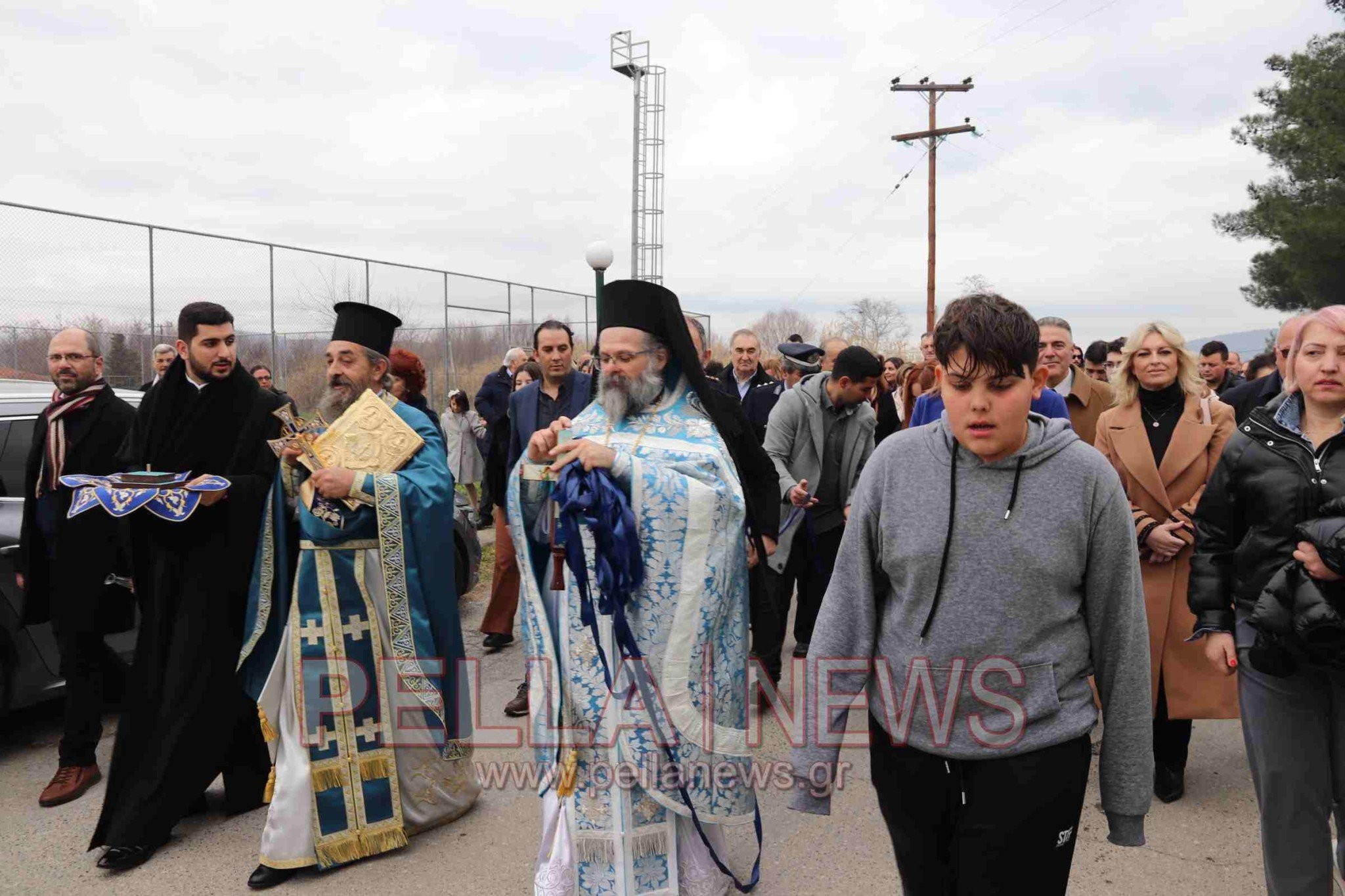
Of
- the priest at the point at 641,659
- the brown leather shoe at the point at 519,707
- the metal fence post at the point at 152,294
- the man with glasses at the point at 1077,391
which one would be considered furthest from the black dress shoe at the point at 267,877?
the metal fence post at the point at 152,294

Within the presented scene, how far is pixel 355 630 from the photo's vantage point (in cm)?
393

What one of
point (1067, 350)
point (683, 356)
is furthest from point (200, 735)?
point (1067, 350)

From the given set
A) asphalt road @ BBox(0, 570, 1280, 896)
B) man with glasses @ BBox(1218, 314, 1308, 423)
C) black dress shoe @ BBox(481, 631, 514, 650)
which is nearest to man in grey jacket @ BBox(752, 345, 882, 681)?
asphalt road @ BBox(0, 570, 1280, 896)

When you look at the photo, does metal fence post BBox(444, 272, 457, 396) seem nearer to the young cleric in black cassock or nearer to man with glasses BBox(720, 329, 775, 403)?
man with glasses BBox(720, 329, 775, 403)

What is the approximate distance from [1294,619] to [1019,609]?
1.02m

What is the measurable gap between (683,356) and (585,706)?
4.26ft

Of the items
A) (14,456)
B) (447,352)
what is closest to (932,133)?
(447,352)

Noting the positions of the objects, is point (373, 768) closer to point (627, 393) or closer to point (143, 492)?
point (143, 492)

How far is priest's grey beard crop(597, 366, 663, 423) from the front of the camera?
3.47m

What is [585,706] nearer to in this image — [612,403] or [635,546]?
[635,546]

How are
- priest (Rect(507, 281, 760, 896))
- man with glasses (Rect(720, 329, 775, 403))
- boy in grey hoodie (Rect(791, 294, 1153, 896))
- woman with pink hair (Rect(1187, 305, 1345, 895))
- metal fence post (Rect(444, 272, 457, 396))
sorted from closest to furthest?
boy in grey hoodie (Rect(791, 294, 1153, 896))
woman with pink hair (Rect(1187, 305, 1345, 895))
priest (Rect(507, 281, 760, 896))
man with glasses (Rect(720, 329, 775, 403))
metal fence post (Rect(444, 272, 457, 396))

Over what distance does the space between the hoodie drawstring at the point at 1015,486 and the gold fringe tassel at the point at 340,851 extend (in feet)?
9.88

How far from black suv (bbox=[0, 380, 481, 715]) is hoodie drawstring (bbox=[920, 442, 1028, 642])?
2.97m

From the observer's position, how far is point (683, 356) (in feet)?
11.4
